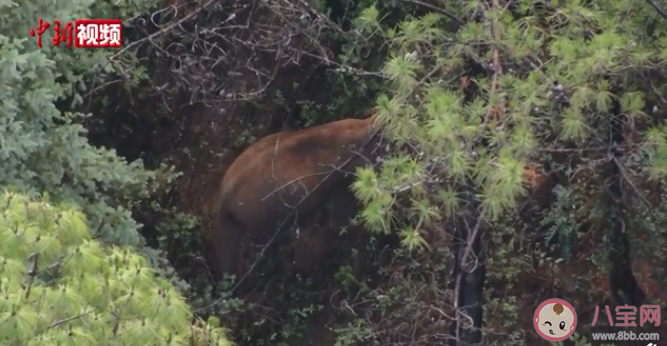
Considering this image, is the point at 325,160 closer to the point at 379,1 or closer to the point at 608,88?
the point at 379,1

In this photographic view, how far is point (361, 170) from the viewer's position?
13.1 feet

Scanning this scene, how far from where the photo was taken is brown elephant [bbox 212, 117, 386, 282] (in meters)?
6.31

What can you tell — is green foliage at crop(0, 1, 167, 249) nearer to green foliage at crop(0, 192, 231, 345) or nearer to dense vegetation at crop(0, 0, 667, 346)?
dense vegetation at crop(0, 0, 667, 346)

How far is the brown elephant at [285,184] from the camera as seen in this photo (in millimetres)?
6312

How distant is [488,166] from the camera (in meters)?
3.65

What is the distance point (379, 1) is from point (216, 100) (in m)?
1.39

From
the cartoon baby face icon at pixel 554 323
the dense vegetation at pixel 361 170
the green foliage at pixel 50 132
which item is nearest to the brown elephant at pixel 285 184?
the dense vegetation at pixel 361 170

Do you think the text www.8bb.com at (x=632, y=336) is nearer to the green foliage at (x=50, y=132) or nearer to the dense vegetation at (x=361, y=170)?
the dense vegetation at (x=361, y=170)

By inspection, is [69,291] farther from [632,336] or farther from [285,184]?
[632,336]

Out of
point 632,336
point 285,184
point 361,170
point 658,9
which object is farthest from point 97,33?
point 632,336

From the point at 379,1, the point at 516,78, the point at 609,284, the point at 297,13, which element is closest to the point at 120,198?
the point at 297,13

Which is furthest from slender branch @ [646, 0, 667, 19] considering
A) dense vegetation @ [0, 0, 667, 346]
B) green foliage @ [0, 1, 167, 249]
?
green foliage @ [0, 1, 167, 249]

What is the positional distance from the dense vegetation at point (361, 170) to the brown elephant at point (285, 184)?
0.68 ft

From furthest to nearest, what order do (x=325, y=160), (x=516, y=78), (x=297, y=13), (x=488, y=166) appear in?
(x=325, y=160), (x=297, y=13), (x=516, y=78), (x=488, y=166)
